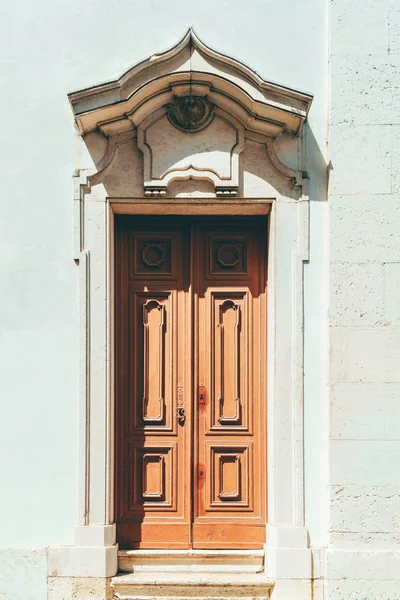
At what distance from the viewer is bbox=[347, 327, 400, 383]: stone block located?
247 inches

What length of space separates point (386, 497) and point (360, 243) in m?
1.92

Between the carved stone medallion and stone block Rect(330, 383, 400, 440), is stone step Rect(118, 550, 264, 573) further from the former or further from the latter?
the carved stone medallion

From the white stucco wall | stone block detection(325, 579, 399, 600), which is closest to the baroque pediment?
the white stucco wall

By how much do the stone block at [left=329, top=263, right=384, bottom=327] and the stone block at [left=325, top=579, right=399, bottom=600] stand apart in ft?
6.28

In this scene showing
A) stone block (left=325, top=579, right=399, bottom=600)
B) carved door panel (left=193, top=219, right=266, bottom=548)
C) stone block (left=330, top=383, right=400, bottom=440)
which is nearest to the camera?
stone block (left=325, top=579, right=399, bottom=600)

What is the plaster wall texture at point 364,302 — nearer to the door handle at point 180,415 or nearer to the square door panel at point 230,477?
the square door panel at point 230,477

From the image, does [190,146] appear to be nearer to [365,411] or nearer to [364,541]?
[365,411]

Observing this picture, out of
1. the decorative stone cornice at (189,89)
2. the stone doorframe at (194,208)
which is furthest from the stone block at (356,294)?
the decorative stone cornice at (189,89)

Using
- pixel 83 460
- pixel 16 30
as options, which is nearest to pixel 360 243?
pixel 83 460

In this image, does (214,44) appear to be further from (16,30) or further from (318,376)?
(318,376)

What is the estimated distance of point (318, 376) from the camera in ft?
→ 20.9

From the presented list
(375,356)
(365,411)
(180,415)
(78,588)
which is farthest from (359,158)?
(78,588)

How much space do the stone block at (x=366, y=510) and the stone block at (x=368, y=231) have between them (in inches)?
68.6

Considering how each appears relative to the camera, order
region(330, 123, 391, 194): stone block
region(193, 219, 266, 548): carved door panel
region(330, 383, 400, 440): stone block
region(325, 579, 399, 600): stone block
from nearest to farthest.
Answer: region(325, 579, 399, 600): stone block, region(330, 383, 400, 440): stone block, region(330, 123, 391, 194): stone block, region(193, 219, 266, 548): carved door panel
